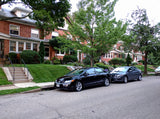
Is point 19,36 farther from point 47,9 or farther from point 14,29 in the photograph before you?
point 47,9

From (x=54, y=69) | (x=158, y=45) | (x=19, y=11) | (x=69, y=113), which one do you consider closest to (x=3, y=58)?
(x=54, y=69)

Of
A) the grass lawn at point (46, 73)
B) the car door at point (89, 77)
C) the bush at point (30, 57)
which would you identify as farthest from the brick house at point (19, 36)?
the car door at point (89, 77)

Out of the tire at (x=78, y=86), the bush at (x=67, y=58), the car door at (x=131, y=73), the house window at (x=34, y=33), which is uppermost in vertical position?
the house window at (x=34, y=33)

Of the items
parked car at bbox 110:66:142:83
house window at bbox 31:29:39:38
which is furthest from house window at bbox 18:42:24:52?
parked car at bbox 110:66:142:83

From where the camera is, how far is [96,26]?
13688 millimetres

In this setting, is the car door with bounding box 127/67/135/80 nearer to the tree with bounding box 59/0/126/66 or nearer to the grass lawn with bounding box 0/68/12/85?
the tree with bounding box 59/0/126/66

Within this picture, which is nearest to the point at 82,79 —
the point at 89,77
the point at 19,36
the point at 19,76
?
the point at 89,77

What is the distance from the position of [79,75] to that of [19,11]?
60.4 feet

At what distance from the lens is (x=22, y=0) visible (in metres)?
11.8

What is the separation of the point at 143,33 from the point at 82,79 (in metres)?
14.3

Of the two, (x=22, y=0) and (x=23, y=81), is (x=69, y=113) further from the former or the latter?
(x=22, y=0)

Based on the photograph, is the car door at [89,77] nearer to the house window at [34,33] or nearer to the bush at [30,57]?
the bush at [30,57]

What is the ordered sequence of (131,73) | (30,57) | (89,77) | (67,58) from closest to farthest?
(89,77) < (131,73) < (30,57) < (67,58)

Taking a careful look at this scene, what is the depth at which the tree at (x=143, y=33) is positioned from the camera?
18797 mm
